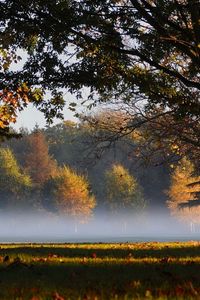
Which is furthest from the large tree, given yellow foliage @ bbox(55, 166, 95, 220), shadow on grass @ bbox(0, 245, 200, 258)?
yellow foliage @ bbox(55, 166, 95, 220)

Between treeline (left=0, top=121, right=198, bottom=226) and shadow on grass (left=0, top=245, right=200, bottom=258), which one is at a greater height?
treeline (left=0, top=121, right=198, bottom=226)

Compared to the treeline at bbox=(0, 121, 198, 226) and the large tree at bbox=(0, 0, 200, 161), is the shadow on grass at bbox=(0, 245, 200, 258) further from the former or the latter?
the treeline at bbox=(0, 121, 198, 226)

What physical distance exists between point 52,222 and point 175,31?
8337 cm

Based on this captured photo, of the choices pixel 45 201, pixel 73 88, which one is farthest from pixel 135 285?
pixel 45 201

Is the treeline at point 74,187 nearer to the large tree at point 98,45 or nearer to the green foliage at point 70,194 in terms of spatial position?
the green foliage at point 70,194

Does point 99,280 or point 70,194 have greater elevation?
point 70,194

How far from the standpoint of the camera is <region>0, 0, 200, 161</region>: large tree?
14.1 metres

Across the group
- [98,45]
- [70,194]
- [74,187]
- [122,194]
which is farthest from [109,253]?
[122,194]

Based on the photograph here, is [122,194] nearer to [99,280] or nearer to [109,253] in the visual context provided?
[109,253]

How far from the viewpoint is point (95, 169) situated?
11700 cm

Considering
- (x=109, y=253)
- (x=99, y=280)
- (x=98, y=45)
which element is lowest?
(x=99, y=280)

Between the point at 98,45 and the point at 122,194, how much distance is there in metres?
74.6

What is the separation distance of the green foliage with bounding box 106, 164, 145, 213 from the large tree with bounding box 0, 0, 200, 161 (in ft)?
229

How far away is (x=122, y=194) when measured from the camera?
8819 cm
